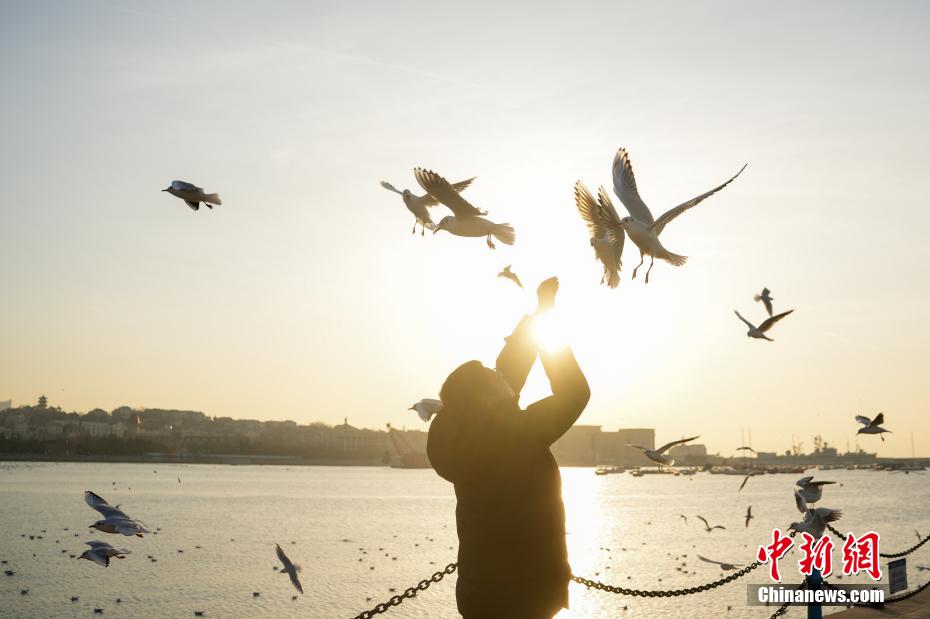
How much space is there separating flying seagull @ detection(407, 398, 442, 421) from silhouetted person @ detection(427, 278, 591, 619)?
1.78m

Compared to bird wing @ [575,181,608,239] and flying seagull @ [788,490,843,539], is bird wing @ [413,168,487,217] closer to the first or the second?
bird wing @ [575,181,608,239]

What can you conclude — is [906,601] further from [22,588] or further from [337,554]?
[337,554]

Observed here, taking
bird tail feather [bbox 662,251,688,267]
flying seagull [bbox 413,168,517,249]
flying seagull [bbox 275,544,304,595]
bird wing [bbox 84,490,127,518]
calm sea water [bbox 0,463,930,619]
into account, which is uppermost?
flying seagull [bbox 413,168,517,249]

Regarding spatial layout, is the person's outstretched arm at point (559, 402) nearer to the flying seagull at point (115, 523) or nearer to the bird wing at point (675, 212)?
the bird wing at point (675, 212)

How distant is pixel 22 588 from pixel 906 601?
25.8 metres

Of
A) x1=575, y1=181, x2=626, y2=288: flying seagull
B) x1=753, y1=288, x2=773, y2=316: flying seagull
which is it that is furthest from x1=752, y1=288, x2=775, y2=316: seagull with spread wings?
x1=575, y1=181, x2=626, y2=288: flying seagull

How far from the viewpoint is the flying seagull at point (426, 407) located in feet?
20.2

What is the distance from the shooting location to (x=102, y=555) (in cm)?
929

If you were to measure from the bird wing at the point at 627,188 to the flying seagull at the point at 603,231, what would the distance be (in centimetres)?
32

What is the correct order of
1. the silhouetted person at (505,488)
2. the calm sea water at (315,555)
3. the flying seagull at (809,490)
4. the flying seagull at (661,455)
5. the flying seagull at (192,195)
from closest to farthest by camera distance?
the silhouetted person at (505,488) → the flying seagull at (192,195) → the flying seagull at (661,455) → the flying seagull at (809,490) → the calm sea water at (315,555)

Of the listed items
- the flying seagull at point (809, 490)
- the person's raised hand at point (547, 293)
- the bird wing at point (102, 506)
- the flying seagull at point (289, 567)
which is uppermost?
the person's raised hand at point (547, 293)

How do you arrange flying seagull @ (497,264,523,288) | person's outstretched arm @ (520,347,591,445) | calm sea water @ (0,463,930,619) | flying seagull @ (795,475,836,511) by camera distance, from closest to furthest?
person's outstretched arm @ (520,347,591,445), flying seagull @ (497,264,523,288), flying seagull @ (795,475,836,511), calm sea water @ (0,463,930,619)

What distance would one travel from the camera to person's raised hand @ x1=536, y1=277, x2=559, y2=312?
14.2 feet

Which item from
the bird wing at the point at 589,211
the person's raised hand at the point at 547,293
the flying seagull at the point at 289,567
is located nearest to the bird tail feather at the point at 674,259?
the bird wing at the point at 589,211
